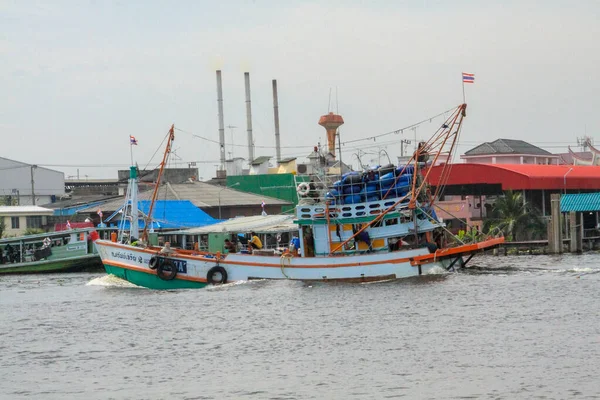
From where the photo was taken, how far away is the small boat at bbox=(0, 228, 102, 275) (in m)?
61.1

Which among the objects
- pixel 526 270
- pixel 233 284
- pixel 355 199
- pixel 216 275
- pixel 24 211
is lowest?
pixel 526 270

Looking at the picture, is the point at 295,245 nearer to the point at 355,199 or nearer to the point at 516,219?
the point at 355,199

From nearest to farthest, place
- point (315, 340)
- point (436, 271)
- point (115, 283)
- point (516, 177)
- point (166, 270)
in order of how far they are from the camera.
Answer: point (315, 340), point (436, 271), point (166, 270), point (115, 283), point (516, 177)

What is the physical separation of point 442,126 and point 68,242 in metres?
25.7

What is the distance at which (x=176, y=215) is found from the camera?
67.6 m

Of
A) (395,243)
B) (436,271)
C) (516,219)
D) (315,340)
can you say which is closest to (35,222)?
(516,219)

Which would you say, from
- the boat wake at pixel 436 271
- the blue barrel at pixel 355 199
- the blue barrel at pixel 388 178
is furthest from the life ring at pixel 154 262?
the boat wake at pixel 436 271

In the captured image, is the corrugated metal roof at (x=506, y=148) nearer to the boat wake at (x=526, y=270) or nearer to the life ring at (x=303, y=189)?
the boat wake at (x=526, y=270)

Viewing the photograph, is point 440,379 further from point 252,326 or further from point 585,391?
point 252,326

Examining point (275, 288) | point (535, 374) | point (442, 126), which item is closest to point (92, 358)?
point (535, 374)

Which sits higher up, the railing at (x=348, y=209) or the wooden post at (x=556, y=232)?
the railing at (x=348, y=209)

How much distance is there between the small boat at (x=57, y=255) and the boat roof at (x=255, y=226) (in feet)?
20.8

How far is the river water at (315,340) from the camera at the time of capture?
78.7 ft

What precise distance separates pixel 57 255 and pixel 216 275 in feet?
67.4
